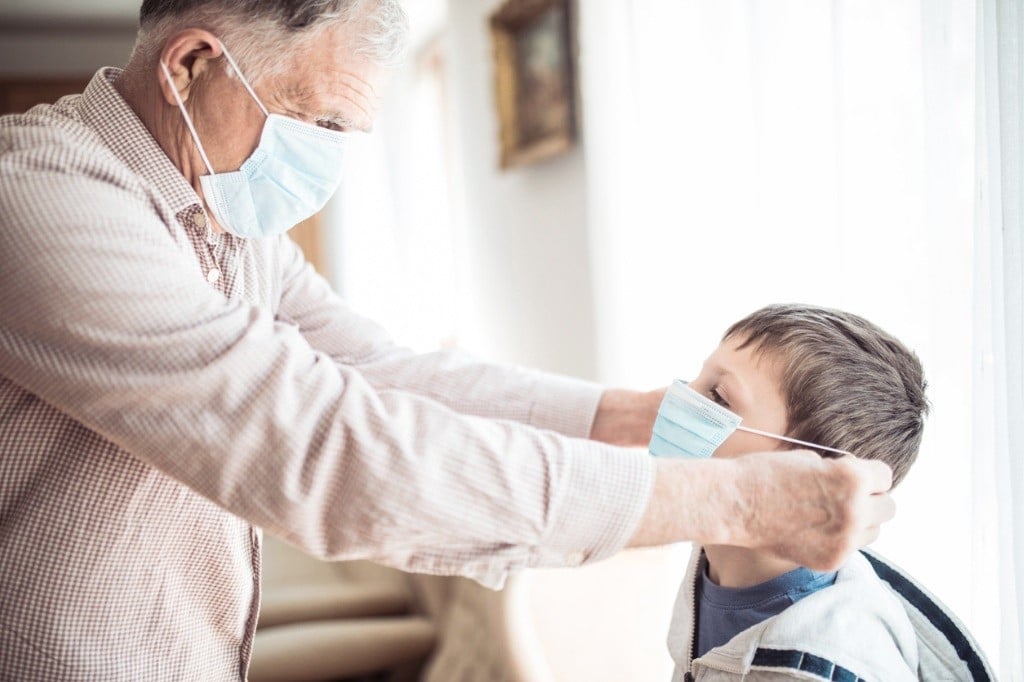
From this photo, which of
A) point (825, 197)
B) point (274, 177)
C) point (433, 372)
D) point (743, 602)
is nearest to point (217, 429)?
point (274, 177)

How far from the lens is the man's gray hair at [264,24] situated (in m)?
0.95

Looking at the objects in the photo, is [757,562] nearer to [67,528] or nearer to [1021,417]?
[1021,417]

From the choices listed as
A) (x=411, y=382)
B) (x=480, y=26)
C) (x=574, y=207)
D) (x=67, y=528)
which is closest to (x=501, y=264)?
(x=574, y=207)

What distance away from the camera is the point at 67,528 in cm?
91

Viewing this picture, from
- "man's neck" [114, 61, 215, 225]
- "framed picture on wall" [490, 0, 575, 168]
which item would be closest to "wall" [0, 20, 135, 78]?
"framed picture on wall" [490, 0, 575, 168]

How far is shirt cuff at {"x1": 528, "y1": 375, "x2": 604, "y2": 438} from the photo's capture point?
126 centimetres

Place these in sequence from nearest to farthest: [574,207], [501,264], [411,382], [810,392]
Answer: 1. [810,392]
2. [411,382]
3. [574,207]
4. [501,264]

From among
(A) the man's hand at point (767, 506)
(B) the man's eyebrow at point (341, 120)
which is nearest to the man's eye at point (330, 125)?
(B) the man's eyebrow at point (341, 120)

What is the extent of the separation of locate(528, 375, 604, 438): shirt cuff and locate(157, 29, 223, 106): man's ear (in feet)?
2.14

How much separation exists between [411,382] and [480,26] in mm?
2525

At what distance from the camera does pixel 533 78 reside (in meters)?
2.89

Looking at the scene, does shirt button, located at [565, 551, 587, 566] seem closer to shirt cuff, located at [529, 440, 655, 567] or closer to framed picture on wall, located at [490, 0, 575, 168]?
shirt cuff, located at [529, 440, 655, 567]

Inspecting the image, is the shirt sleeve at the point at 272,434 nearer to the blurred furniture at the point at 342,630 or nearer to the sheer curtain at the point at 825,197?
the sheer curtain at the point at 825,197

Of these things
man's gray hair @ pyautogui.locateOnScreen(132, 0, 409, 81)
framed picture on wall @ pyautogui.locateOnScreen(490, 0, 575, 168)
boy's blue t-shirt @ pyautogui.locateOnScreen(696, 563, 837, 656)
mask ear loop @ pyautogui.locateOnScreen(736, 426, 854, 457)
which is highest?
framed picture on wall @ pyautogui.locateOnScreen(490, 0, 575, 168)
